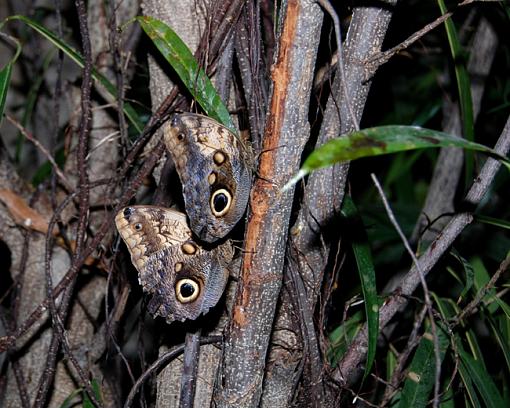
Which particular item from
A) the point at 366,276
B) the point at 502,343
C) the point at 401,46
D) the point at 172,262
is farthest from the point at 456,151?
the point at 172,262

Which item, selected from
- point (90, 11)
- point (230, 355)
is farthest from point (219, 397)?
point (90, 11)

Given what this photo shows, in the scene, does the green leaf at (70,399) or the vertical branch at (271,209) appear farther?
the green leaf at (70,399)

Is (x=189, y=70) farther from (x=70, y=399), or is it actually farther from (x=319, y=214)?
(x=70, y=399)

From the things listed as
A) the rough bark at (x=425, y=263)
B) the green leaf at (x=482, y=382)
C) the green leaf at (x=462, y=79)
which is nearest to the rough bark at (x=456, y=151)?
the green leaf at (x=462, y=79)

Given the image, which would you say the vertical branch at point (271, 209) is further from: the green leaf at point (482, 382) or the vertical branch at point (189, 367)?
the green leaf at point (482, 382)

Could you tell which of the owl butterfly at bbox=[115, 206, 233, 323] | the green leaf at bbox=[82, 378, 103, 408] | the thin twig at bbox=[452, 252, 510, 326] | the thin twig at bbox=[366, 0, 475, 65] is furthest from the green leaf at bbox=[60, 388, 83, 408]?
the thin twig at bbox=[366, 0, 475, 65]

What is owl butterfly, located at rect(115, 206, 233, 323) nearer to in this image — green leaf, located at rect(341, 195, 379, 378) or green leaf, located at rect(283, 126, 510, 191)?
green leaf, located at rect(341, 195, 379, 378)

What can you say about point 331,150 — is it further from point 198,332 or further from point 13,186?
point 13,186
